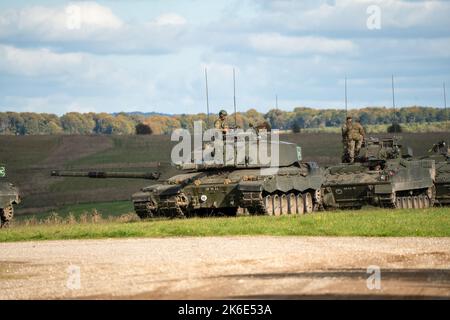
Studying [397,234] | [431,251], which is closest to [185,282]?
[431,251]

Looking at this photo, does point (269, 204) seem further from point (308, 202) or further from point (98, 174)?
point (98, 174)

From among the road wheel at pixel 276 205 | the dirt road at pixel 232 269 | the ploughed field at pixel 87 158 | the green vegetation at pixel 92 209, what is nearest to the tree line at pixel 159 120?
the ploughed field at pixel 87 158

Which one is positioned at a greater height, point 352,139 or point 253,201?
point 352,139

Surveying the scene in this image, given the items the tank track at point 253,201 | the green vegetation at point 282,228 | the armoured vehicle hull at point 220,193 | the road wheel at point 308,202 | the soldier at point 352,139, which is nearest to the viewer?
the green vegetation at point 282,228

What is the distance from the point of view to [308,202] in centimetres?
3506

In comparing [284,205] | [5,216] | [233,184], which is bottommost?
[5,216]

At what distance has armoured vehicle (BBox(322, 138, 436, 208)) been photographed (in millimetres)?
35750

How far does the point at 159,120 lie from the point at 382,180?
275 feet

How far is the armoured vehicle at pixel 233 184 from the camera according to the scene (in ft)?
104

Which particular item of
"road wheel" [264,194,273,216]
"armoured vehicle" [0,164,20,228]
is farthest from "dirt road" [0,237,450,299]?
"armoured vehicle" [0,164,20,228]

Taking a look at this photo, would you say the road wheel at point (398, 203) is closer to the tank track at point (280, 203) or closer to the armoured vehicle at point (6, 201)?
the tank track at point (280, 203)

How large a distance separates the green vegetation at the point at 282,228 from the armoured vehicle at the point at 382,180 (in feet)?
20.2

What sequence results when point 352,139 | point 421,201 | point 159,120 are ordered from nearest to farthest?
point 421,201
point 352,139
point 159,120

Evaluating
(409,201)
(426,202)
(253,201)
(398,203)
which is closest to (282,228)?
(253,201)
